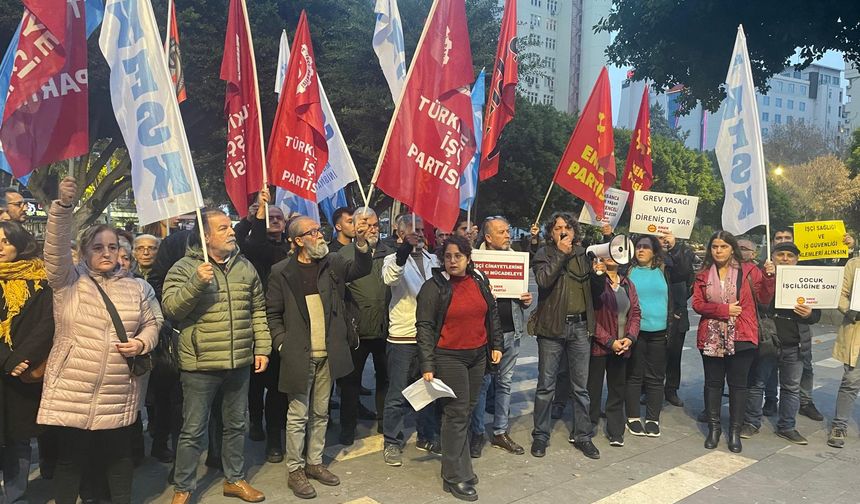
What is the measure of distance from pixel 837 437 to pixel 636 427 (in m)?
1.74

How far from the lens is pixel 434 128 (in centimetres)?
544

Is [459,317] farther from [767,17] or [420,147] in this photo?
[767,17]

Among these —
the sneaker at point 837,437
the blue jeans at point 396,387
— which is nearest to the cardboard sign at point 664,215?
the sneaker at point 837,437

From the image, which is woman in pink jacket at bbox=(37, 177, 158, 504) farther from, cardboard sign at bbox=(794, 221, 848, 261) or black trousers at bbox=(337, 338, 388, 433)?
cardboard sign at bbox=(794, 221, 848, 261)

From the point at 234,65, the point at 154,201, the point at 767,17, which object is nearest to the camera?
the point at 154,201

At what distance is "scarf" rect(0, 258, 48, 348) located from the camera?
366 centimetres

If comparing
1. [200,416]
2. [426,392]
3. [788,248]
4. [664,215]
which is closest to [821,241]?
[788,248]

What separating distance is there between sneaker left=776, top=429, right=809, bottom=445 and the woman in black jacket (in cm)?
593

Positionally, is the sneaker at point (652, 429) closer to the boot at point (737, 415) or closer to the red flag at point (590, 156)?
the boot at point (737, 415)

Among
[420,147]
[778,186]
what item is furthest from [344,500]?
[778,186]

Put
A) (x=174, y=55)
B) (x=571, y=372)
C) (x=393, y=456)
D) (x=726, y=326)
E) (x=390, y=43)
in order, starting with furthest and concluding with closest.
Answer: (x=174, y=55) < (x=390, y=43) < (x=726, y=326) < (x=571, y=372) < (x=393, y=456)

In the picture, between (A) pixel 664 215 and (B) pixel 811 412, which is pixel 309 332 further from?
(B) pixel 811 412

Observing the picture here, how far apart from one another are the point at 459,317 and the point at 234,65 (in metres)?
3.47

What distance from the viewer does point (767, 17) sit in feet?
35.9
